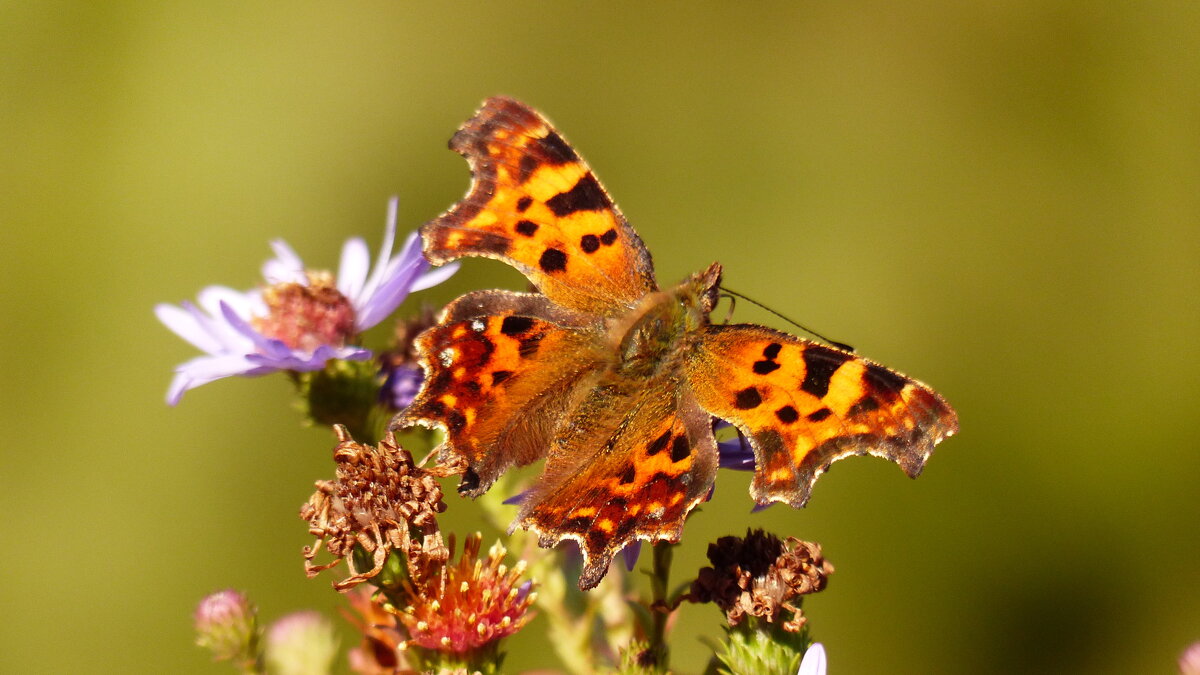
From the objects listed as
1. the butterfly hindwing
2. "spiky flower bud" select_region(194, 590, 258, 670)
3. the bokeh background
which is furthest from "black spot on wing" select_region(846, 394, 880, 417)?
the bokeh background

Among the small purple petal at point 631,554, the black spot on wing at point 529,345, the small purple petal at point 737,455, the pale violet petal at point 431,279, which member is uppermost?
the pale violet petal at point 431,279

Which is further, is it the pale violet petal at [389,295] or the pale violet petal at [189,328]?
the pale violet petal at [189,328]

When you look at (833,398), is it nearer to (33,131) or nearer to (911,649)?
(911,649)

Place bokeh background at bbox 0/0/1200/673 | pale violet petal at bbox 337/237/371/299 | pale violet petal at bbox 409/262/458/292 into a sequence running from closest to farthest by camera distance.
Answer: pale violet petal at bbox 409/262/458/292 → pale violet petal at bbox 337/237/371/299 → bokeh background at bbox 0/0/1200/673

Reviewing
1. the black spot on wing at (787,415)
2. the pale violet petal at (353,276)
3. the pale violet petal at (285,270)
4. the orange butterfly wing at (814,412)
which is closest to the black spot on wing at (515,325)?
the orange butterfly wing at (814,412)

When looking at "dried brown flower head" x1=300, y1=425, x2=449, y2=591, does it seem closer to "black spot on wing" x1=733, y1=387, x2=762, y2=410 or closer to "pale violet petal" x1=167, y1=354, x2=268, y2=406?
"pale violet petal" x1=167, y1=354, x2=268, y2=406

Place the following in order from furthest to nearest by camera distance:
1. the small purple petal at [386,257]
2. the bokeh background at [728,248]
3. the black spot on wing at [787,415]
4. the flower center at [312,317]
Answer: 1. the bokeh background at [728,248]
2. the flower center at [312,317]
3. the small purple petal at [386,257]
4. the black spot on wing at [787,415]

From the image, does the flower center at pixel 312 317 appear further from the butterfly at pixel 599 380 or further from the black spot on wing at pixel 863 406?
the black spot on wing at pixel 863 406
